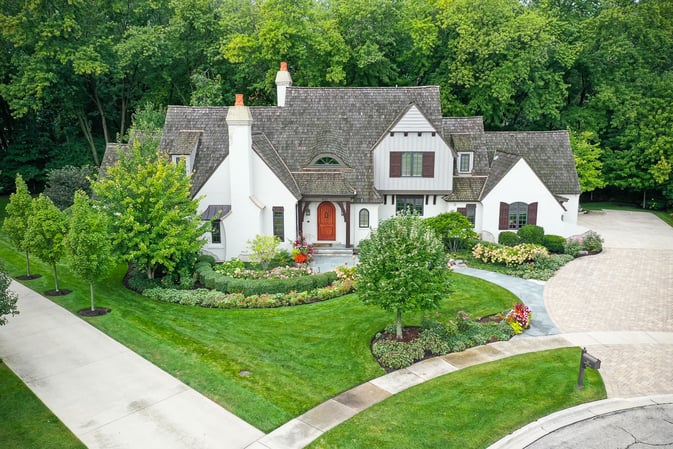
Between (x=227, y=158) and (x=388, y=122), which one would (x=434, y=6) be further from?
(x=227, y=158)

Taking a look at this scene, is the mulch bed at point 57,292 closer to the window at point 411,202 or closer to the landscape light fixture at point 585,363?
the window at point 411,202

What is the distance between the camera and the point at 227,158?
28578 millimetres

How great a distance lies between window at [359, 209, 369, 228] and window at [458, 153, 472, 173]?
6.19 m

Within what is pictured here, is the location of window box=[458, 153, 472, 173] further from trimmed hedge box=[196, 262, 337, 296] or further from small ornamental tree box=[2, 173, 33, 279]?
small ornamental tree box=[2, 173, 33, 279]

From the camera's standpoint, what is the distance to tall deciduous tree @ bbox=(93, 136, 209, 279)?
23.2 meters

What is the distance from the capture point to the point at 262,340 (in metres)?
19.3

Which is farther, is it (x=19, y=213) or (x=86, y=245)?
Result: (x=19, y=213)

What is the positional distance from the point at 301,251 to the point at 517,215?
1210 cm

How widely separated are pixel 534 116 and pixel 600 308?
22.2m

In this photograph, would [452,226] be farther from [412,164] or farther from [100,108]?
[100,108]

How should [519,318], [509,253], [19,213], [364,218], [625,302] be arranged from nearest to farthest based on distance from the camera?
1. [519,318]
2. [625,302]
3. [19,213]
4. [509,253]
5. [364,218]

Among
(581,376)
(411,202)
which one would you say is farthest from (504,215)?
(581,376)

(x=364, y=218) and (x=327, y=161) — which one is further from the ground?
(x=327, y=161)

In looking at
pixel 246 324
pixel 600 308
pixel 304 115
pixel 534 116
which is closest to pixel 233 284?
pixel 246 324
